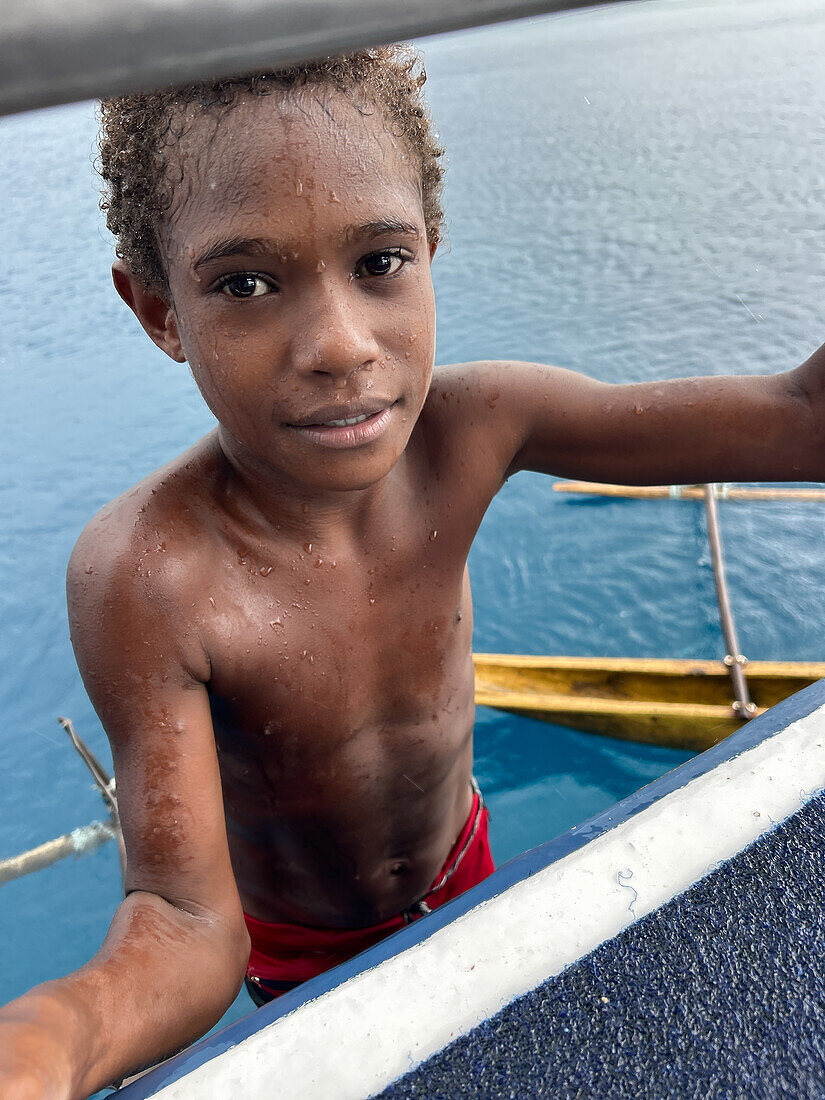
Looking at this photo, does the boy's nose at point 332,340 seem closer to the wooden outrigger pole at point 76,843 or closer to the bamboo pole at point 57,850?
the wooden outrigger pole at point 76,843

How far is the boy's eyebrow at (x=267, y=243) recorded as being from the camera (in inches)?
26.3

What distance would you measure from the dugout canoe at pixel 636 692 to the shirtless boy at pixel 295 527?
94 centimetres

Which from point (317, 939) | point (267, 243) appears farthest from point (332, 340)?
point (317, 939)

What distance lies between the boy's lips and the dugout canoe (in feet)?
4.78

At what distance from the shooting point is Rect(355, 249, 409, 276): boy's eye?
720mm

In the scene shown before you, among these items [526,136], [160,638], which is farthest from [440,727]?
[526,136]

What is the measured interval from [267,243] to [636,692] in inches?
67.7

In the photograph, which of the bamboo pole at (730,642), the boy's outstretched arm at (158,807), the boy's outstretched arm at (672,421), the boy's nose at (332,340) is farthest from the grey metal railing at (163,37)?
the bamboo pole at (730,642)

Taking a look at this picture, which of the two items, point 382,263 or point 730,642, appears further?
point 730,642

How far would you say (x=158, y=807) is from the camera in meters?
0.77

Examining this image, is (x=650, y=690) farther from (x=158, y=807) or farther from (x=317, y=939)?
(x=158, y=807)

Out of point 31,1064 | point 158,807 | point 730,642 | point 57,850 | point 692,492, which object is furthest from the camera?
point 692,492

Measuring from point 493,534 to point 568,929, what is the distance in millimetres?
2365

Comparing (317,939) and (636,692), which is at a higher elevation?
(317,939)
